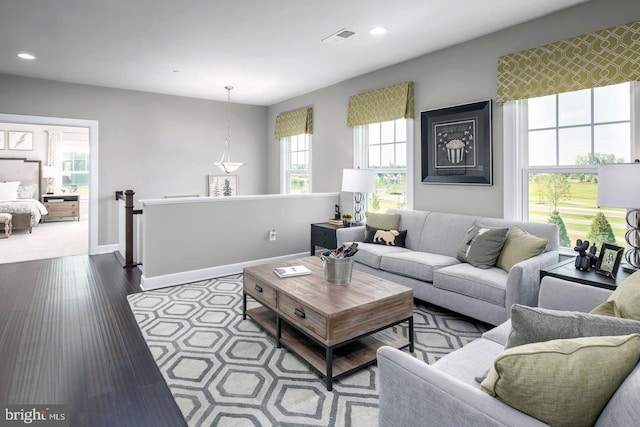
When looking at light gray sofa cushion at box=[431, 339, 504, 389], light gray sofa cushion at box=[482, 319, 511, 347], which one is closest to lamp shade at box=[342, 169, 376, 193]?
light gray sofa cushion at box=[482, 319, 511, 347]

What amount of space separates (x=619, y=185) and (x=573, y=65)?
4.09 feet

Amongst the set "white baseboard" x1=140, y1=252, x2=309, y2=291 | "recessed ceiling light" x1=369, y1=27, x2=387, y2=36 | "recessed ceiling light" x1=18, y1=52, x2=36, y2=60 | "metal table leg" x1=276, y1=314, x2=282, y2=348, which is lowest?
"metal table leg" x1=276, y1=314, x2=282, y2=348

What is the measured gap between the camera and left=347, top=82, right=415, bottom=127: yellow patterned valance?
4.30 m

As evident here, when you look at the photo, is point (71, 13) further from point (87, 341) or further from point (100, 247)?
point (100, 247)

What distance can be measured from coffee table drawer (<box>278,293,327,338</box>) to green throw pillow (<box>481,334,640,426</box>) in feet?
4.18

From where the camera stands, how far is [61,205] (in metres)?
9.20

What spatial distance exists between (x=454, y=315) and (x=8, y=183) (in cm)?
1013

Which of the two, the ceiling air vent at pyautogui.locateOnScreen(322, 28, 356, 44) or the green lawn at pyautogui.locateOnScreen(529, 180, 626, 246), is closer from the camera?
the green lawn at pyautogui.locateOnScreen(529, 180, 626, 246)

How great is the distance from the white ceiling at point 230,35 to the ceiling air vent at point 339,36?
6 cm

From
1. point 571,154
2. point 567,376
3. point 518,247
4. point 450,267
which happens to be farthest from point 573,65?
point 567,376

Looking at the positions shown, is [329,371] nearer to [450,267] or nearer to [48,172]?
[450,267]

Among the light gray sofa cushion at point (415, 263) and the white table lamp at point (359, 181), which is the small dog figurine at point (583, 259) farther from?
the white table lamp at point (359, 181)

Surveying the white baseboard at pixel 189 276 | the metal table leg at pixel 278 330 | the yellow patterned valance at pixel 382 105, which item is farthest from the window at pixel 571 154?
the white baseboard at pixel 189 276

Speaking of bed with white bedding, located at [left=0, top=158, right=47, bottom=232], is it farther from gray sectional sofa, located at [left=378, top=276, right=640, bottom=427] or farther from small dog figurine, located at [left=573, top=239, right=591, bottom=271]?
small dog figurine, located at [left=573, top=239, right=591, bottom=271]
